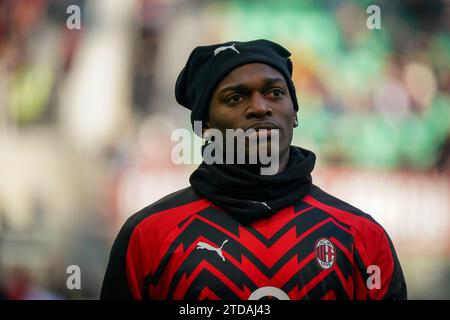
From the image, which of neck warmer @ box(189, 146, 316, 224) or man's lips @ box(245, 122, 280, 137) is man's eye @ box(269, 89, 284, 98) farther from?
neck warmer @ box(189, 146, 316, 224)

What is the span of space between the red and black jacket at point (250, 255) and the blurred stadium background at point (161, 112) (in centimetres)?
212

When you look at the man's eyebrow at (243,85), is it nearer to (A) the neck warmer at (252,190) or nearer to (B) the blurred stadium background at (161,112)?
(A) the neck warmer at (252,190)

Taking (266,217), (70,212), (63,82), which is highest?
(63,82)

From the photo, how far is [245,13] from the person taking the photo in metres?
4.78

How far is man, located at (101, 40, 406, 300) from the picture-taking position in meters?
2.33

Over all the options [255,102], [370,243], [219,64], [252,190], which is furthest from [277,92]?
[370,243]

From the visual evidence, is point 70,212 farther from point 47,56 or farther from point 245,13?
point 245,13

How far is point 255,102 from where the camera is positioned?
2424 mm

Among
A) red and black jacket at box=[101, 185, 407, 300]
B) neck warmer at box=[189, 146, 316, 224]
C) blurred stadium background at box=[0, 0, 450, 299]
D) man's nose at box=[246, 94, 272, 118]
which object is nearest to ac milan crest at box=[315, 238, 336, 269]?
red and black jacket at box=[101, 185, 407, 300]

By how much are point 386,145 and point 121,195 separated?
5.61 feet

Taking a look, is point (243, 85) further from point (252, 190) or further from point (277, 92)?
point (252, 190)

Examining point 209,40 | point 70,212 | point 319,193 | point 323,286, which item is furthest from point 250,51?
point 70,212

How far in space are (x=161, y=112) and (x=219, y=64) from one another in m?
2.23

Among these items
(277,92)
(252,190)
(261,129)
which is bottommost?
(252,190)
